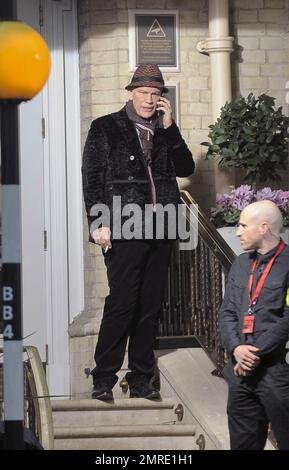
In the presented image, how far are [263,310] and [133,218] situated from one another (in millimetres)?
1720

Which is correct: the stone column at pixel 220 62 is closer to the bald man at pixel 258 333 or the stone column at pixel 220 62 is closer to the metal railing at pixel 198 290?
the metal railing at pixel 198 290

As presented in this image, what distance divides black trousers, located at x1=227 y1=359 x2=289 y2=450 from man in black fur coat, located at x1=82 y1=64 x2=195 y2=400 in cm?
159

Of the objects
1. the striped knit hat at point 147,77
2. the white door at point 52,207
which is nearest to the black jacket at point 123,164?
the striped knit hat at point 147,77

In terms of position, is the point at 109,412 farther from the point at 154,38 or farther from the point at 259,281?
the point at 154,38

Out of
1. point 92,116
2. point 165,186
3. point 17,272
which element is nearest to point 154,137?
point 165,186

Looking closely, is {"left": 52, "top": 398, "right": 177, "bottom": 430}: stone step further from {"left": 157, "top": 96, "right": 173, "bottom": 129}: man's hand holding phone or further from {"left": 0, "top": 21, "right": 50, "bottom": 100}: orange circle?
{"left": 0, "top": 21, "right": 50, "bottom": 100}: orange circle

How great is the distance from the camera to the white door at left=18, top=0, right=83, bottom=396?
10125 millimetres

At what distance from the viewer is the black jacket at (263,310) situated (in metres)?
7.09

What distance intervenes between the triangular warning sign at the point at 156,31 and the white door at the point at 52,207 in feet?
2.11

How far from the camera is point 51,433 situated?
7.80 metres

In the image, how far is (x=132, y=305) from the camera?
28.4 feet
